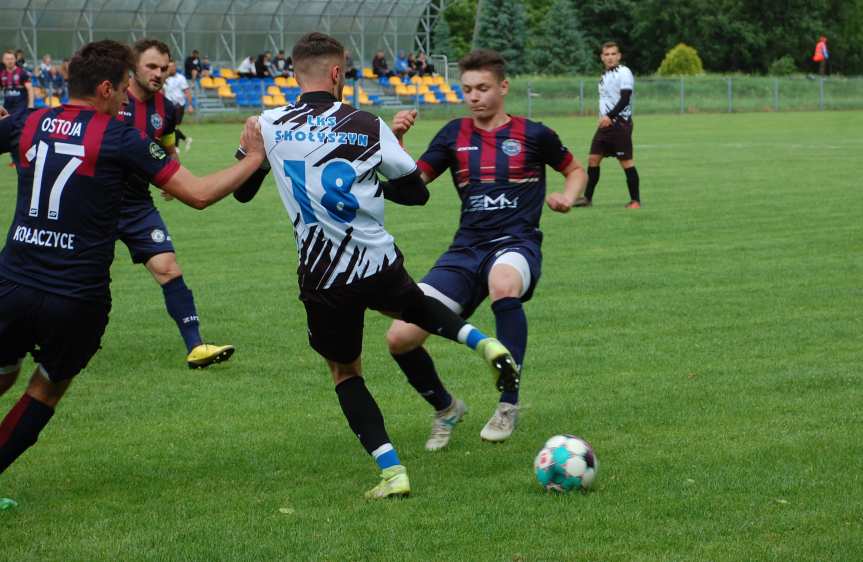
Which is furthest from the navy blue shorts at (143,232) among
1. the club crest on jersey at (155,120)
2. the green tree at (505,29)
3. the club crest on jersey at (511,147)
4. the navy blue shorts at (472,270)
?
the green tree at (505,29)

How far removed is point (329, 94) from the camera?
5.35m

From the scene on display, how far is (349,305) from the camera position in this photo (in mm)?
5418

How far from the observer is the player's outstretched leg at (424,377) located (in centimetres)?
634

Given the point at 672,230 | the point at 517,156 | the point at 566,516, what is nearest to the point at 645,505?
the point at 566,516

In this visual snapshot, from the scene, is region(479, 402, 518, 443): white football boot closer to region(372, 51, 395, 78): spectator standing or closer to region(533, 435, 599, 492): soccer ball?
region(533, 435, 599, 492): soccer ball

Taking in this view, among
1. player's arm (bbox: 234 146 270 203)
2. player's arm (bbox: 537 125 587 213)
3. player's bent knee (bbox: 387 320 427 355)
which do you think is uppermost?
player's arm (bbox: 234 146 270 203)

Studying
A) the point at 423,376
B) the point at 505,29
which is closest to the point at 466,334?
the point at 423,376

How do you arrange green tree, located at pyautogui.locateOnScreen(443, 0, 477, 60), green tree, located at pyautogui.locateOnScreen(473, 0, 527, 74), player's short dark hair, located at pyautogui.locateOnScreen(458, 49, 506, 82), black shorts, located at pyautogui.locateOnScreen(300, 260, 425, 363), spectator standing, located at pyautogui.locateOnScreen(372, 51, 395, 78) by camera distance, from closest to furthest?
black shorts, located at pyautogui.locateOnScreen(300, 260, 425, 363), player's short dark hair, located at pyautogui.locateOnScreen(458, 49, 506, 82), spectator standing, located at pyautogui.locateOnScreen(372, 51, 395, 78), green tree, located at pyautogui.locateOnScreen(473, 0, 527, 74), green tree, located at pyautogui.locateOnScreen(443, 0, 477, 60)

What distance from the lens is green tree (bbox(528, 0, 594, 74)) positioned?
7081 centimetres

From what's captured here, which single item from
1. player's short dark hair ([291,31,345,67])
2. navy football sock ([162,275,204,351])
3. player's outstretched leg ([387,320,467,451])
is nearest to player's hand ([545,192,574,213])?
player's outstretched leg ([387,320,467,451])

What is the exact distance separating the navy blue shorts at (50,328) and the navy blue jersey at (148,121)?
3381 millimetres

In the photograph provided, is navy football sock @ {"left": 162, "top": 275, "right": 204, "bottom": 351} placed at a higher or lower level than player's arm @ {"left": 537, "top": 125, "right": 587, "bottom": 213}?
lower

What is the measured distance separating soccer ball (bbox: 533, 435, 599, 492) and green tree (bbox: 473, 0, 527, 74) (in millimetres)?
63645

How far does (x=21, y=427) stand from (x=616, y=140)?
509 inches
